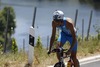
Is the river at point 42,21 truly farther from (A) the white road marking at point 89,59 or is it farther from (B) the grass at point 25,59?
(A) the white road marking at point 89,59

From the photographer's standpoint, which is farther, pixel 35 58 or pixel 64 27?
pixel 35 58

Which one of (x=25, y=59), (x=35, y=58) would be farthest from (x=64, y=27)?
(x=25, y=59)

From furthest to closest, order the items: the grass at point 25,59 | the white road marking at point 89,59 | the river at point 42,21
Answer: the river at point 42,21, the white road marking at point 89,59, the grass at point 25,59

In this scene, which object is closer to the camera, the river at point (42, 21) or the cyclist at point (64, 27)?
the cyclist at point (64, 27)

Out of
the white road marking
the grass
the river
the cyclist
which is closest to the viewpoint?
the cyclist

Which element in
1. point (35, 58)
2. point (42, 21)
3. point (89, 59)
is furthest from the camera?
point (42, 21)

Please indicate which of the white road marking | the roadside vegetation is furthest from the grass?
the white road marking

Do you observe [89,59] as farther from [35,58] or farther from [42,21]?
[42,21]

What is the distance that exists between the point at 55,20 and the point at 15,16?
59.3m

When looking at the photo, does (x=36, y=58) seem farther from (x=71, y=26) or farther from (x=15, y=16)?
(x=15, y=16)

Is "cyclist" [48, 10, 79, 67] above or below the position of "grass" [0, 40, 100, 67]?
above

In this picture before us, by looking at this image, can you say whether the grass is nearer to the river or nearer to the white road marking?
the white road marking

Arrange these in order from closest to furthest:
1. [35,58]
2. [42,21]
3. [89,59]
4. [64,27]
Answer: [64,27], [35,58], [89,59], [42,21]

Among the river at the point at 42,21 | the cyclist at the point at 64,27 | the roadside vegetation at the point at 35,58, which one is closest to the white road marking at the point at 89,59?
the roadside vegetation at the point at 35,58
